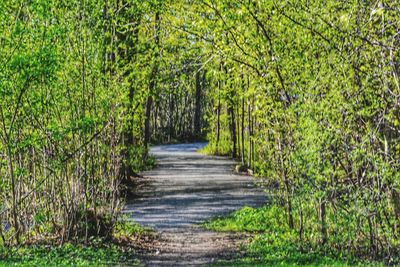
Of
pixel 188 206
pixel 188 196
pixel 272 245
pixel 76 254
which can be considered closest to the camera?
pixel 76 254

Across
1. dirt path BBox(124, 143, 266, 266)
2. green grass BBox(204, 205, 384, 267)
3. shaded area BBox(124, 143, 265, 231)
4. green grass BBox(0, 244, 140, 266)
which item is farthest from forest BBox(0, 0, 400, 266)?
shaded area BBox(124, 143, 265, 231)

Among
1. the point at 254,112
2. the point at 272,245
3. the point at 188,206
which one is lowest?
the point at 188,206

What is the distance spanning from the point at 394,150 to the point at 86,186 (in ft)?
22.1

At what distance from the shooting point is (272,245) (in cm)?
1312

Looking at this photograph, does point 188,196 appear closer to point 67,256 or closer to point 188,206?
point 188,206

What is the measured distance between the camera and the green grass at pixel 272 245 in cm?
1121

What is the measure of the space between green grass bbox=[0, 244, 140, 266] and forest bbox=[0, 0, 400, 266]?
0.41 m

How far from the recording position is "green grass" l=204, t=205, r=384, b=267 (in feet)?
36.8

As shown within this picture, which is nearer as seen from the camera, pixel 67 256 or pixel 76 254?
pixel 67 256

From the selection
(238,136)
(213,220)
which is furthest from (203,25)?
(238,136)

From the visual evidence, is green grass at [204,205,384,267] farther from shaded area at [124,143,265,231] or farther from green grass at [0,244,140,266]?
green grass at [0,244,140,266]

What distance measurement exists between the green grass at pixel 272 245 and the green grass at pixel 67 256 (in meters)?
2.19

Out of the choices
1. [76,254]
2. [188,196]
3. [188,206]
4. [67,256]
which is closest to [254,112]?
[76,254]

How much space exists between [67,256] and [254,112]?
5.20 m
